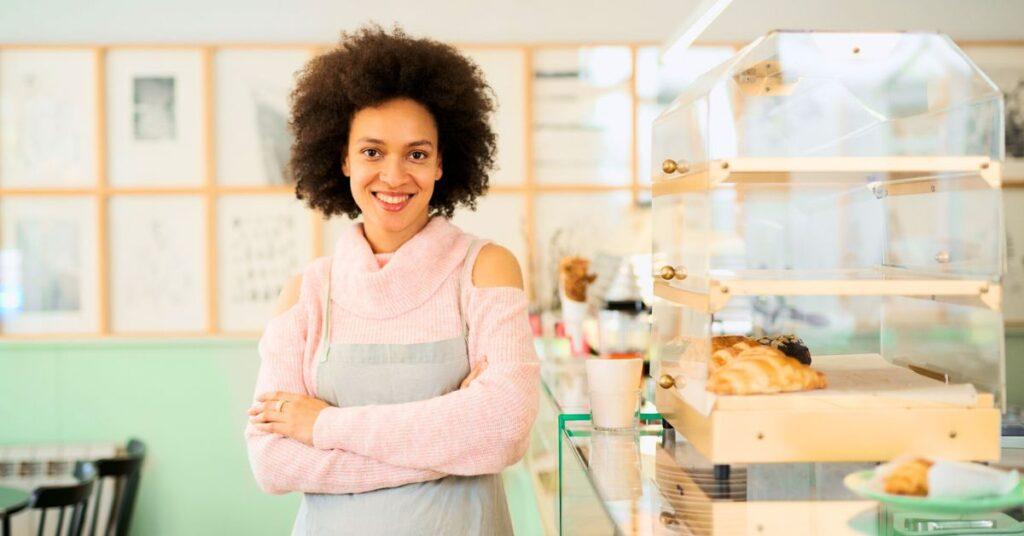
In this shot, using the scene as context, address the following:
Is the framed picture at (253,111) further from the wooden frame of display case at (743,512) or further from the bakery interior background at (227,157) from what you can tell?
the wooden frame of display case at (743,512)

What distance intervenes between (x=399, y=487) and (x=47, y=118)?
337 cm

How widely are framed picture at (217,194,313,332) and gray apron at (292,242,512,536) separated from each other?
9.07 feet

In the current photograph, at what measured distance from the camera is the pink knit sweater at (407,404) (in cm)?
169

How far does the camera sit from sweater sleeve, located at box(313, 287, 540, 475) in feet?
5.52

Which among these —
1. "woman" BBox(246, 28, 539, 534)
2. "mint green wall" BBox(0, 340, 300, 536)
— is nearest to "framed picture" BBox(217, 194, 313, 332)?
"mint green wall" BBox(0, 340, 300, 536)

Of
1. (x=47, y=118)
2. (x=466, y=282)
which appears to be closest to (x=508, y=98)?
(x=47, y=118)

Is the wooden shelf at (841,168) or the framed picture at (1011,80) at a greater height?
the framed picture at (1011,80)

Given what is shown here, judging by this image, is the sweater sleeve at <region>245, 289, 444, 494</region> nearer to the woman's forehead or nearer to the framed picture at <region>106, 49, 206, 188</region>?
the woman's forehead

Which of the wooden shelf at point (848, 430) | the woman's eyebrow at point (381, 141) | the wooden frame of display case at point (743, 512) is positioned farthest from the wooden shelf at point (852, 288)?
the woman's eyebrow at point (381, 141)

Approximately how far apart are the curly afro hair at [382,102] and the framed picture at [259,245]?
2.39 meters

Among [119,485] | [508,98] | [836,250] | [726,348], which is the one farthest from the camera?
[508,98]

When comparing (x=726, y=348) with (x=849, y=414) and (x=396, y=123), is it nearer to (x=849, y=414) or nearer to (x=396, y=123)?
(x=849, y=414)

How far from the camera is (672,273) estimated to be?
160 centimetres

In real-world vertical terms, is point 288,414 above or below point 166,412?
above
